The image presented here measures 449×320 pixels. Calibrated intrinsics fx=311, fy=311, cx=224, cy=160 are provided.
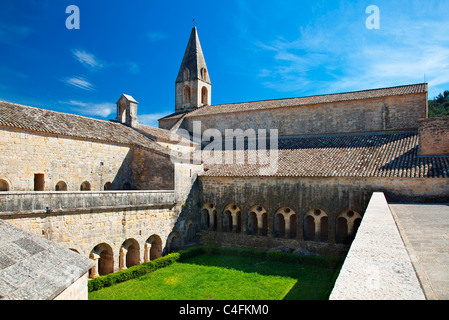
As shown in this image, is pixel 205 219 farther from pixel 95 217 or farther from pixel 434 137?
pixel 434 137

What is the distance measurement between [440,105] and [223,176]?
42.4 meters

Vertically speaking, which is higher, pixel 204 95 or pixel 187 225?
pixel 204 95

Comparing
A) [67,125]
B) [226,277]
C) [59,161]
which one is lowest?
[226,277]

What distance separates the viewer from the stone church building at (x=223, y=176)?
13547 mm

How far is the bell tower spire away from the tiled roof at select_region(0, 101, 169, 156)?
465 inches

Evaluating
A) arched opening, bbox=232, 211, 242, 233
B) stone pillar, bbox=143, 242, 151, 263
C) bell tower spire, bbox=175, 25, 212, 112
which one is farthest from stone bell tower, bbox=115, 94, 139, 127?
stone pillar, bbox=143, 242, 151, 263

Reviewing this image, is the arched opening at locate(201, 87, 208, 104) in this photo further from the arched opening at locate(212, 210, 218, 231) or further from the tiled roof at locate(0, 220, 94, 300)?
the tiled roof at locate(0, 220, 94, 300)

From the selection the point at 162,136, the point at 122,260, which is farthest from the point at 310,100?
the point at 122,260

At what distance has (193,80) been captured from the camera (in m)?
32.0

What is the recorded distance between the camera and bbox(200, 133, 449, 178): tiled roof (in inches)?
592

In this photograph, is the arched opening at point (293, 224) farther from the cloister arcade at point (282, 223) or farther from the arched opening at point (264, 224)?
the arched opening at point (264, 224)

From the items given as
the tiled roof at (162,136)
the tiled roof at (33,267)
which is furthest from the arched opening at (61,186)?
the tiled roof at (33,267)
